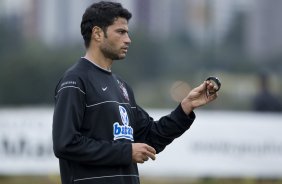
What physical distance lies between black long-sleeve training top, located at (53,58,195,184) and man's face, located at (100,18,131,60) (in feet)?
0.43

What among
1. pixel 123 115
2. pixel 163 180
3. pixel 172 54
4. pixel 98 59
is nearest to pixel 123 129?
pixel 123 115

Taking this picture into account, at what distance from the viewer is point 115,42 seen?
6.36 m

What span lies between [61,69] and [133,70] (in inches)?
159

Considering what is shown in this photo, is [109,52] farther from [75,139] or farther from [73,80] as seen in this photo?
[75,139]

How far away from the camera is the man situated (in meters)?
6.04

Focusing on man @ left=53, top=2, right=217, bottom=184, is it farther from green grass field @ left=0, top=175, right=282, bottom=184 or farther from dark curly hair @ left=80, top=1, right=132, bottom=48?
green grass field @ left=0, top=175, right=282, bottom=184

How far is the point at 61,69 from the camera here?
5328 cm

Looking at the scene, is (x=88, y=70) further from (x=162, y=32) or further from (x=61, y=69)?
(x=162, y=32)

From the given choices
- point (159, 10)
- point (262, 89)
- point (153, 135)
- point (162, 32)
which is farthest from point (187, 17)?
point (153, 135)

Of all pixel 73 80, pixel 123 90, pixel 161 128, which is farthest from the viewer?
pixel 161 128

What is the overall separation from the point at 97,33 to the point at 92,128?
0.65 meters

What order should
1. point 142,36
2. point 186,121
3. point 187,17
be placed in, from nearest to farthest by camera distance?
1. point 186,121
2. point 142,36
3. point 187,17

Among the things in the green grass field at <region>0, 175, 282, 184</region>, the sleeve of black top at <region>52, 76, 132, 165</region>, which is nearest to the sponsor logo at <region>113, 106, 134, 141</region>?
the sleeve of black top at <region>52, 76, 132, 165</region>

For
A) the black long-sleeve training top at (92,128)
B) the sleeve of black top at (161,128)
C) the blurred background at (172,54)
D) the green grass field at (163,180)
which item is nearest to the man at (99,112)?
the black long-sleeve training top at (92,128)
